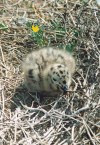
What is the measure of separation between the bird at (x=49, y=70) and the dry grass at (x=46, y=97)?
4.1 inches

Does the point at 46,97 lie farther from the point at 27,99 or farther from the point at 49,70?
the point at 49,70

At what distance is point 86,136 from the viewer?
435 cm

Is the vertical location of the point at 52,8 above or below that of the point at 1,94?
above

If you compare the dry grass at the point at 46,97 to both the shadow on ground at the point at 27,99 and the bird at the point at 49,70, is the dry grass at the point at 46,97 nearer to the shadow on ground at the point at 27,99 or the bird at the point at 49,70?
the shadow on ground at the point at 27,99

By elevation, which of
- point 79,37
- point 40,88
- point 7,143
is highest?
point 79,37

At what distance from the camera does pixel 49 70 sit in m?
4.55

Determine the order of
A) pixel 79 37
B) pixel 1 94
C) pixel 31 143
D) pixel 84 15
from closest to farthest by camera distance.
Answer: pixel 31 143
pixel 1 94
pixel 79 37
pixel 84 15

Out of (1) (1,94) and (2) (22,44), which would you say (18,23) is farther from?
(1) (1,94)

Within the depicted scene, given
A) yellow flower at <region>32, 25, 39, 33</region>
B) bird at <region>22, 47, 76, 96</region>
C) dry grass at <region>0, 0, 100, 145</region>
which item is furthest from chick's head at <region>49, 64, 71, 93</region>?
yellow flower at <region>32, 25, 39, 33</region>

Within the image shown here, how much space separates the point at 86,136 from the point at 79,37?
3.79 ft

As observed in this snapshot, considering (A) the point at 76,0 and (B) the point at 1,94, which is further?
(A) the point at 76,0

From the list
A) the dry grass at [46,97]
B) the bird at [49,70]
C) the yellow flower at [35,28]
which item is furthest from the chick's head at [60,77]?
the yellow flower at [35,28]

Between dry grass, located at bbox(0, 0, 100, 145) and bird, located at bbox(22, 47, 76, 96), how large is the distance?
10 centimetres

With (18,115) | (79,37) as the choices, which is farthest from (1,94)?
(79,37)
